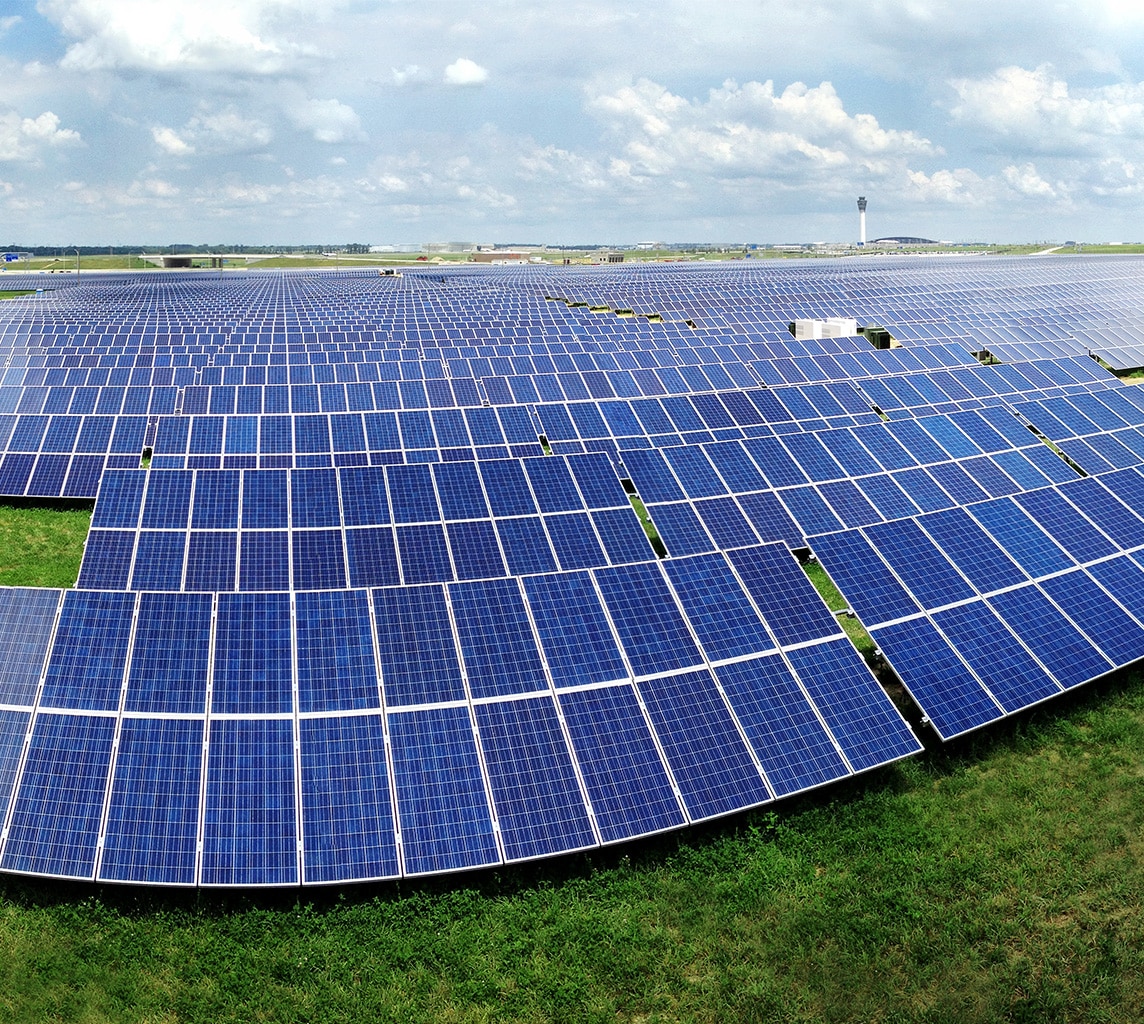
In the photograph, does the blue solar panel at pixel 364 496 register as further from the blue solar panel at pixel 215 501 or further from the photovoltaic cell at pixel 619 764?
the photovoltaic cell at pixel 619 764

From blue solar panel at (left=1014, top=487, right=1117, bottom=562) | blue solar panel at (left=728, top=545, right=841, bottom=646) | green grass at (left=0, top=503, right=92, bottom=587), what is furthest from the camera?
green grass at (left=0, top=503, right=92, bottom=587)

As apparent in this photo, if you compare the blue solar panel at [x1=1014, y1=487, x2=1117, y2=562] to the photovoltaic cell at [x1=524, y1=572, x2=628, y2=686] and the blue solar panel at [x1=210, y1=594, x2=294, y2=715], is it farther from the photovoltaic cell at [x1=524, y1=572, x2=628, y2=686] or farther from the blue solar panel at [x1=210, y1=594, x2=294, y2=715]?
the blue solar panel at [x1=210, y1=594, x2=294, y2=715]

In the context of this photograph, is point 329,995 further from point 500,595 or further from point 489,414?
point 489,414

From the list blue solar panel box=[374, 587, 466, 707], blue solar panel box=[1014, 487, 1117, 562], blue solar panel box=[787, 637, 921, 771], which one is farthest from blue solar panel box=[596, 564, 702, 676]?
blue solar panel box=[1014, 487, 1117, 562]

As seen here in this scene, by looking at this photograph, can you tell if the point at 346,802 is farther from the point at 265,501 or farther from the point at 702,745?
the point at 265,501

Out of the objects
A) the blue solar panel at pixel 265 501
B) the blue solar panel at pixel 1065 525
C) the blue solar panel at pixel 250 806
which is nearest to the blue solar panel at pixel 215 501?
the blue solar panel at pixel 265 501

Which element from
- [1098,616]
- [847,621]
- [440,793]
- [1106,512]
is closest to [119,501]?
[440,793]
